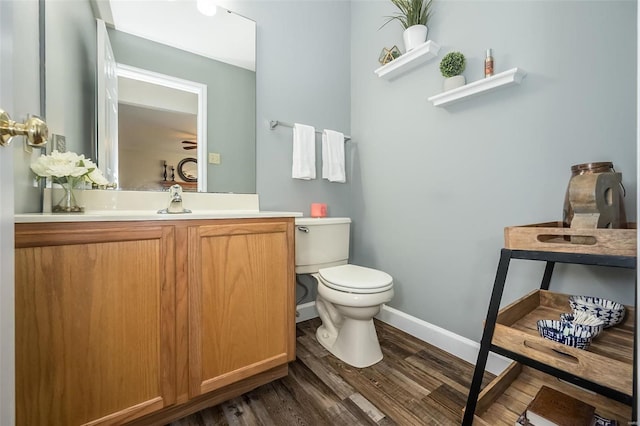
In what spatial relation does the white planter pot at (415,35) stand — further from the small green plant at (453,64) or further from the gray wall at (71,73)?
the gray wall at (71,73)

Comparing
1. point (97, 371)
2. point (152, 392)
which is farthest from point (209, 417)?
point (97, 371)

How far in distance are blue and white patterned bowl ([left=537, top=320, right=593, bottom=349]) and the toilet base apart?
798 mm

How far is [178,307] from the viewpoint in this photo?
1.02 metres

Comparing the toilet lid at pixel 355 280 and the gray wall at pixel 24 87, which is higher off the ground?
the gray wall at pixel 24 87

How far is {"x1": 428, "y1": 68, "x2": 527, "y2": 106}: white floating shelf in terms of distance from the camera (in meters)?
1.22

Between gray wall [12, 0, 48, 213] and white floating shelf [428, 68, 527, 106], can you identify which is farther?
white floating shelf [428, 68, 527, 106]

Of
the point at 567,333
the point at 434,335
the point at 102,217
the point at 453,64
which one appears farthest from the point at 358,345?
the point at 453,64

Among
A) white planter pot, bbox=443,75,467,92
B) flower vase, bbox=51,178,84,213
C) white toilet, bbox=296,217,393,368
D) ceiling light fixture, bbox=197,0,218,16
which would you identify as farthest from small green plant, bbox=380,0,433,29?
flower vase, bbox=51,178,84,213

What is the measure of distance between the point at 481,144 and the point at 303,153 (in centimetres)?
105

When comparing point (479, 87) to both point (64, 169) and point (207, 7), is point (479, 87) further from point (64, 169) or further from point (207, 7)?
point (64, 169)

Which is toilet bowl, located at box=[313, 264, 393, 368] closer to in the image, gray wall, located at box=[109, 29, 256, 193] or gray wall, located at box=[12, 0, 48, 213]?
gray wall, located at box=[109, 29, 256, 193]

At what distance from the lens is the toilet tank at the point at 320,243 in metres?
1.70

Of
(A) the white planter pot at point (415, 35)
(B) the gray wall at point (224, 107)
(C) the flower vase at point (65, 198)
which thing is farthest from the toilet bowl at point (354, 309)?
(A) the white planter pot at point (415, 35)

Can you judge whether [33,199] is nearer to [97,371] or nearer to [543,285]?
[97,371]
